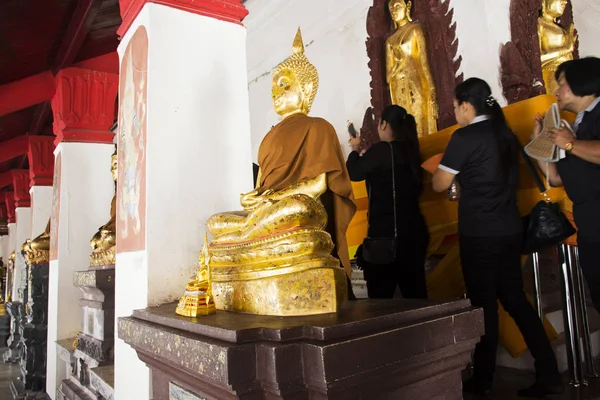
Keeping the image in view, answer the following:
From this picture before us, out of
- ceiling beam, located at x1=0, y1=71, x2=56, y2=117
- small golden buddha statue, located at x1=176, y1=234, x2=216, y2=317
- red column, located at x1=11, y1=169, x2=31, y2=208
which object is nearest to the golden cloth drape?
small golden buddha statue, located at x1=176, y1=234, x2=216, y2=317

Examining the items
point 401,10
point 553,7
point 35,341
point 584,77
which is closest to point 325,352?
point 584,77

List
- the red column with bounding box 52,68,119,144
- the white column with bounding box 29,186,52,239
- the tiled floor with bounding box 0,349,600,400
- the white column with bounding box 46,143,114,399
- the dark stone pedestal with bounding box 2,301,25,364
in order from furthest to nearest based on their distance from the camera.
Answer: the dark stone pedestal with bounding box 2,301,25,364 → the white column with bounding box 29,186,52,239 → the red column with bounding box 52,68,119,144 → the white column with bounding box 46,143,114,399 → the tiled floor with bounding box 0,349,600,400

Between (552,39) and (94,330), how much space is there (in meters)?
3.92

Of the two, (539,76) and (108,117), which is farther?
(108,117)

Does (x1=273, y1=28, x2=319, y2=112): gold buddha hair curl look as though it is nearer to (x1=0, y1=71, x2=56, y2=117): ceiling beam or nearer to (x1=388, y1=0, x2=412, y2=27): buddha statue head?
(x1=388, y1=0, x2=412, y2=27): buddha statue head

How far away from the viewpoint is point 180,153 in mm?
1832

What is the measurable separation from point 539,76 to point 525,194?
3.94 feet

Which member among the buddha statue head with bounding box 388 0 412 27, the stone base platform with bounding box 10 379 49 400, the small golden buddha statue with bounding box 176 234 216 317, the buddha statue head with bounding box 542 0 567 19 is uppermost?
the buddha statue head with bounding box 388 0 412 27

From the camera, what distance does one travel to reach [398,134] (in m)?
2.13

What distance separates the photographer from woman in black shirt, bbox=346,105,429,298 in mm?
1973

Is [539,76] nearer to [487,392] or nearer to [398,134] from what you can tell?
[398,134]

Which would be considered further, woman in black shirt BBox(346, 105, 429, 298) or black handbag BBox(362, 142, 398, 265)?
woman in black shirt BBox(346, 105, 429, 298)

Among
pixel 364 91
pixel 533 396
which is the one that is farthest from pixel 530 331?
pixel 364 91

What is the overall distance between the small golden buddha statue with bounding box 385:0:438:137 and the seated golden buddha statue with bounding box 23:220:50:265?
384cm
